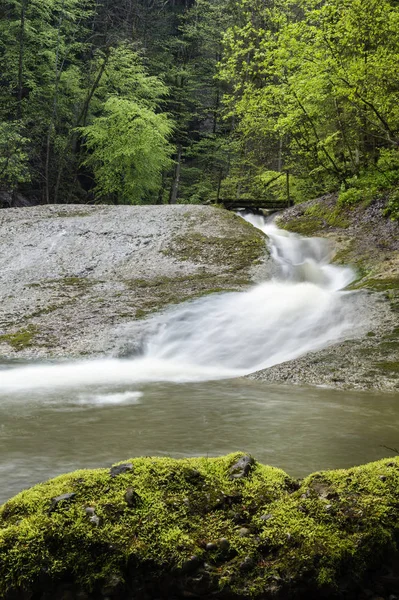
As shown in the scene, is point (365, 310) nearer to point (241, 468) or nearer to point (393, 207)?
point (393, 207)

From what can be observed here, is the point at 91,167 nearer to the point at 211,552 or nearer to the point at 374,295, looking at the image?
the point at 374,295

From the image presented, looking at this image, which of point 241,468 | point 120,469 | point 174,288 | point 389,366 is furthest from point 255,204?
point 120,469

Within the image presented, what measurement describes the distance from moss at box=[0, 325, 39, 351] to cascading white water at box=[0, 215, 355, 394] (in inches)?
52.4

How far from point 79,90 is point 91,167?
14.2ft

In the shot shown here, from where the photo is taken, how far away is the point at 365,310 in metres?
9.62

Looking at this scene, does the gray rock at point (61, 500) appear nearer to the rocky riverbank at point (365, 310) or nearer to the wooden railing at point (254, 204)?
the rocky riverbank at point (365, 310)

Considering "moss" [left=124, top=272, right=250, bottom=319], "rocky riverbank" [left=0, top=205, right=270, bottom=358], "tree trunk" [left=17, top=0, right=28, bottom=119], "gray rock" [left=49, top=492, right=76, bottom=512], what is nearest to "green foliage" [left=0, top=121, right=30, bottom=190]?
"rocky riverbank" [left=0, top=205, right=270, bottom=358]

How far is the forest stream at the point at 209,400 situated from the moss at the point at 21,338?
4.00 feet

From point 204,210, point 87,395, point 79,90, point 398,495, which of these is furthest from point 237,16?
point 398,495

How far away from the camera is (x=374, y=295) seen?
10008mm

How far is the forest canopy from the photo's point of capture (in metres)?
13.3

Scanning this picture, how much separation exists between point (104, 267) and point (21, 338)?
430 cm

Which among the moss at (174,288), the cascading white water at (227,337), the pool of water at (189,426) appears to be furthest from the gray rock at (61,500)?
the moss at (174,288)

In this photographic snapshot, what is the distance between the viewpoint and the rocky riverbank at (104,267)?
10.4m
